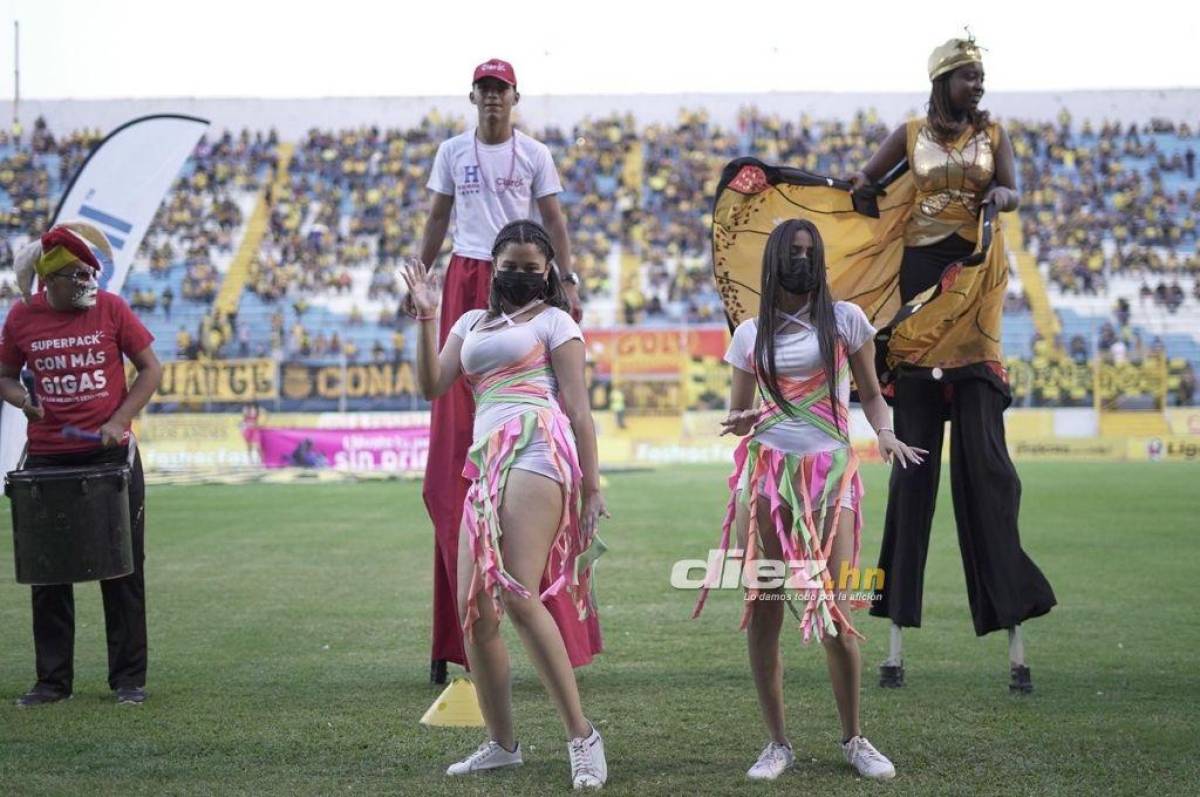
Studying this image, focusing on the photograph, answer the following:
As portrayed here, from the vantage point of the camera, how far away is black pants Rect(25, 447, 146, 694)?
6453 millimetres

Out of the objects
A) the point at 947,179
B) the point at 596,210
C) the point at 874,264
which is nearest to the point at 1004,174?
the point at 947,179

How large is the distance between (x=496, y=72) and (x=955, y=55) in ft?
6.42

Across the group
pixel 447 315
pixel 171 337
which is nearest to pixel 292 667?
pixel 447 315

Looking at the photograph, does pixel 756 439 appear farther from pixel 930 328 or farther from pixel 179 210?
pixel 179 210

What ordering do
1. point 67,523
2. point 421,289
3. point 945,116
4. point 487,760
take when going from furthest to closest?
point 945,116, point 67,523, point 487,760, point 421,289

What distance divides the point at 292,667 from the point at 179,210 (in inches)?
1267

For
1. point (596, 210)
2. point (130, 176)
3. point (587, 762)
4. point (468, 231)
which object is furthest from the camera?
point (596, 210)

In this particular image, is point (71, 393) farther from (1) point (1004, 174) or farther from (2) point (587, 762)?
(1) point (1004, 174)

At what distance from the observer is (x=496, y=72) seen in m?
6.55

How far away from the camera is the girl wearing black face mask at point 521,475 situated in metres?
4.88

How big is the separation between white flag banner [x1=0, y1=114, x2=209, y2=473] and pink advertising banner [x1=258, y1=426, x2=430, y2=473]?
32.8 ft

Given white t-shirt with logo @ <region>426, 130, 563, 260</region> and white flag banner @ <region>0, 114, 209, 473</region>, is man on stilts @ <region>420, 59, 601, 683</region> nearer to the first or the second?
white t-shirt with logo @ <region>426, 130, 563, 260</region>

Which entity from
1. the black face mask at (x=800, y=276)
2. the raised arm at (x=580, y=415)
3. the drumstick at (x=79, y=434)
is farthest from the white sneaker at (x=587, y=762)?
the drumstick at (x=79, y=434)

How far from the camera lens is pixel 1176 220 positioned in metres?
35.9
